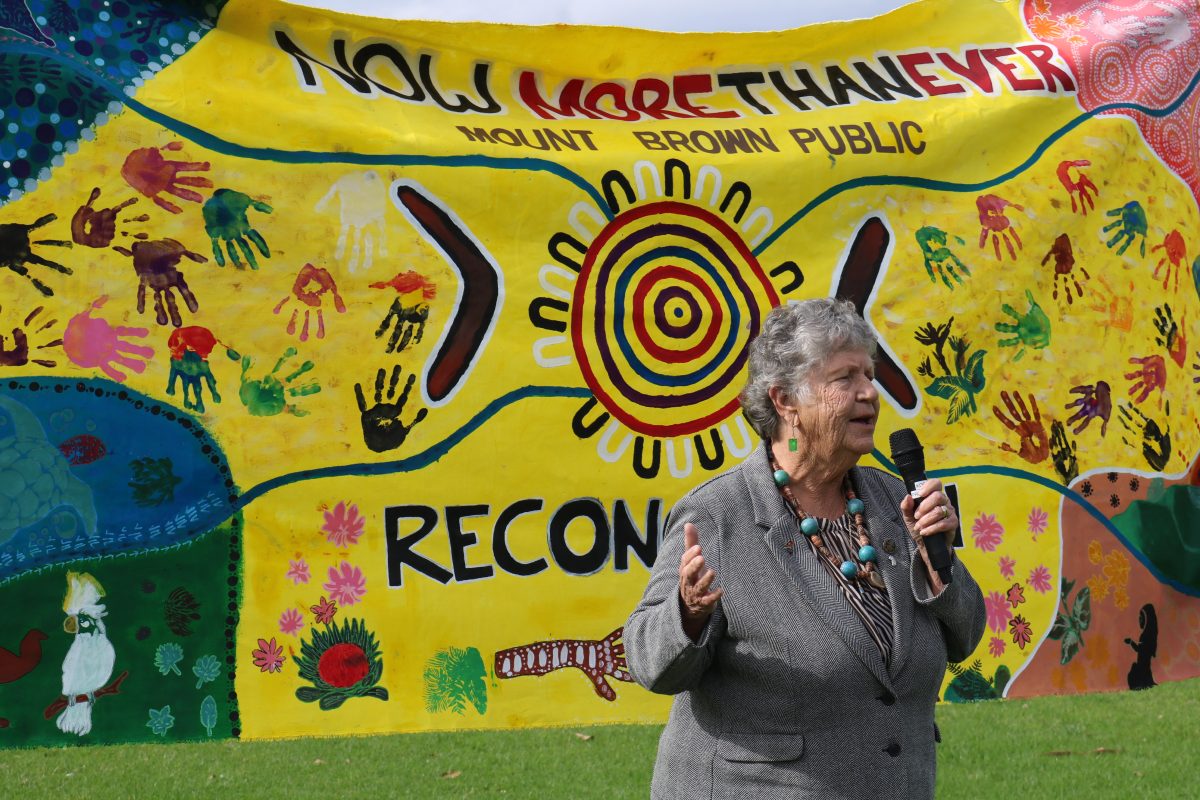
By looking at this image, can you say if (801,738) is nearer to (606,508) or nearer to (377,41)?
(606,508)

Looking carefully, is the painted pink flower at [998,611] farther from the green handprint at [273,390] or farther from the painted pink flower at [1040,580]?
the green handprint at [273,390]

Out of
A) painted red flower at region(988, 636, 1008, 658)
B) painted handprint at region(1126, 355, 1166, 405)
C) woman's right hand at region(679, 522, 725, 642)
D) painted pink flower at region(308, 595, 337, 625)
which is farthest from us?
painted handprint at region(1126, 355, 1166, 405)

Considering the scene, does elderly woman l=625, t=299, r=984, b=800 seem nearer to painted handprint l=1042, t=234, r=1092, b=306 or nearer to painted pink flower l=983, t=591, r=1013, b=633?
painted pink flower l=983, t=591, r=1013, b=633

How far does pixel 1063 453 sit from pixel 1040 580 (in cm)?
42

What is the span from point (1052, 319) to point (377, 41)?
7.68 feet

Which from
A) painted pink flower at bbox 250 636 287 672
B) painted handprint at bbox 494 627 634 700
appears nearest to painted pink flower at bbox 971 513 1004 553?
painted handprint at bbox 494 627 634 700

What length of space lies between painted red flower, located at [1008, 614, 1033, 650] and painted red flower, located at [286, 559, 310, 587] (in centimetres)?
224

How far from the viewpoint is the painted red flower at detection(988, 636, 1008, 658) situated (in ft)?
13.9

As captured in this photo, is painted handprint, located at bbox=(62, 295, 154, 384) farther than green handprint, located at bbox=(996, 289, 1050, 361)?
No

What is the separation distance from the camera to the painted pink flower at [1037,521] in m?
4.32

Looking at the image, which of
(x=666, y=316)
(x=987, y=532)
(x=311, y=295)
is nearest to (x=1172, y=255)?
(x=987, y=532)

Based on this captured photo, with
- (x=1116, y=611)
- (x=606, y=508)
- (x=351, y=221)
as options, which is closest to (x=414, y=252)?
(x=351, y=221)

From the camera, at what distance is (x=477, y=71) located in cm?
408

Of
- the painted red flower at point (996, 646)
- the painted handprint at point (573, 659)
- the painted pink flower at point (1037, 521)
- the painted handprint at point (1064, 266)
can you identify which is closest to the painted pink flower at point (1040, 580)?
the painted pink flower at point (1037, 521)
